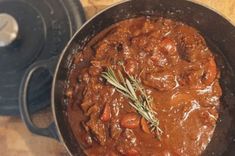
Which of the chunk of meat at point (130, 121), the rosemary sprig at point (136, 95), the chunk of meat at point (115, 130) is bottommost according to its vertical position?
the chunk of meat at point (115, 130)

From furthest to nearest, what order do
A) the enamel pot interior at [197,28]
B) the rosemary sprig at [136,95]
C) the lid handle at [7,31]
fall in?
the lid handle at [7,31]
the enamel pot interior at [197,28]
the rosemary sprig at [136,95]

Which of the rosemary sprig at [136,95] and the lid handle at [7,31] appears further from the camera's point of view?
the lid handle at [7,31]

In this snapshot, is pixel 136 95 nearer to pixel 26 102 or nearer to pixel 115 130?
pixel 115 130

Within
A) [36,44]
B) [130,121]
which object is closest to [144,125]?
[130,121]

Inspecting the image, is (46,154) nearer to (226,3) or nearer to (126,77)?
(126,77)

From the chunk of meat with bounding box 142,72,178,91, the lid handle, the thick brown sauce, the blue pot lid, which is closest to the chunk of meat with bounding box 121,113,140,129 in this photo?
the thick brown sauce

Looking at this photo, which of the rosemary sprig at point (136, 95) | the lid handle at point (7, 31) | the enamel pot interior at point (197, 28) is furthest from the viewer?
the lid handle at point (7, 31)

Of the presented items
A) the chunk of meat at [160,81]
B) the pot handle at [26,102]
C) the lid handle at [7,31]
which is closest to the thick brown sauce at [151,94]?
the chunk of meat at [160,81]

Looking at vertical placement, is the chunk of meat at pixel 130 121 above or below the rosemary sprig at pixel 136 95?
below

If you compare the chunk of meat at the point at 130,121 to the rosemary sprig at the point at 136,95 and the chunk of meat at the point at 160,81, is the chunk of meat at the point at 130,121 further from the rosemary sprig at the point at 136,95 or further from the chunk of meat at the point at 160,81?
the chunk of meat at the point at 160,81
